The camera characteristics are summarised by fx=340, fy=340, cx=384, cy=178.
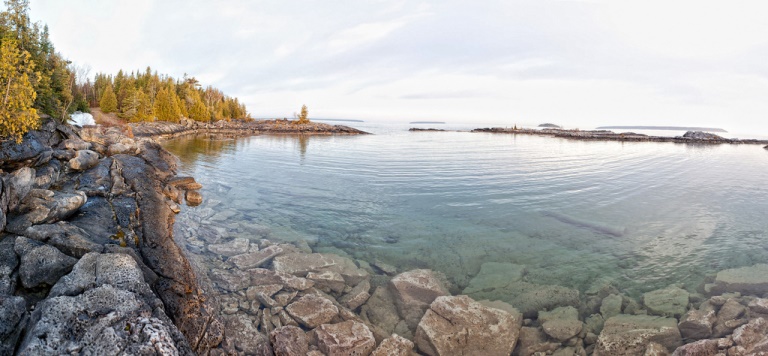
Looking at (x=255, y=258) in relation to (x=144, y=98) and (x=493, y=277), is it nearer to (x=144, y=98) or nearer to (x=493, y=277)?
(x=493, y=277)

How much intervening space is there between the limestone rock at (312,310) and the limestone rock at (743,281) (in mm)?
11151

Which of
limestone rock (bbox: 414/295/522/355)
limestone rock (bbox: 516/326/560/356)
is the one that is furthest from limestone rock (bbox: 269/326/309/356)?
limestone rock (bbox: 516/326/560/356)

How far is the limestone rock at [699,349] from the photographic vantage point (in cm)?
721

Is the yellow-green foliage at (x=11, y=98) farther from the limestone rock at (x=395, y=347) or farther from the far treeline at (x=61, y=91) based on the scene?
the limestone rock at (x=395, y=347)

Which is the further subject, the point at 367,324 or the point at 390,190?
the point at 390,190

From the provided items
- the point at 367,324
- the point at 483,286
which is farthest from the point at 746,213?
the point at 367,324

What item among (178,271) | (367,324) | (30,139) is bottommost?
(367,324)

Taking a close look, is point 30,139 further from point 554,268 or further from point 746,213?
point 746,213

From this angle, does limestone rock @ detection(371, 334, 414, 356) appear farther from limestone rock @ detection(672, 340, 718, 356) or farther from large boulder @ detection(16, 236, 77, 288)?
large boulder @ detection(16, 236, 77, 288)

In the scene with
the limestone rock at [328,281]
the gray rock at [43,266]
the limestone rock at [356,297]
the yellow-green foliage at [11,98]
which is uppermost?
the yellow-green foliage at [11,98]

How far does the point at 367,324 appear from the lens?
853 centimetres

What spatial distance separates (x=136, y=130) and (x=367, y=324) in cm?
6951

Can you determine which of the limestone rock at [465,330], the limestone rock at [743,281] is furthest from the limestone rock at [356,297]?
the limestone rock at [743,281]

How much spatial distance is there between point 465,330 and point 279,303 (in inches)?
192
